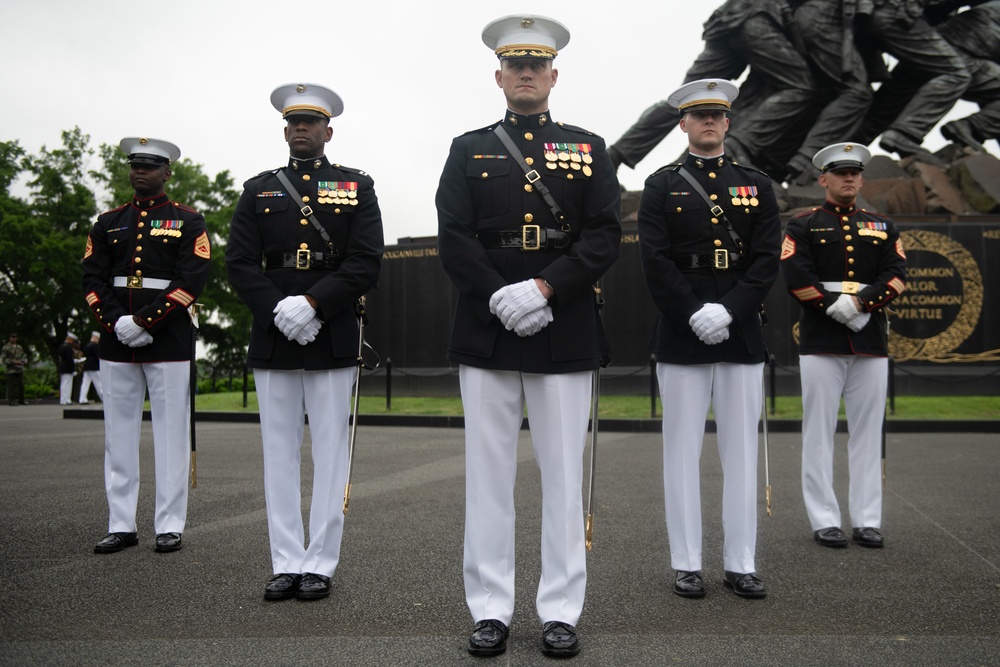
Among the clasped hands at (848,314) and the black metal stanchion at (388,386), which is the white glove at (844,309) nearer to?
the clasped hands at (848,314)

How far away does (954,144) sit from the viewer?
17734mm

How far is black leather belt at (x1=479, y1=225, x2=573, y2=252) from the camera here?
354 centimetres

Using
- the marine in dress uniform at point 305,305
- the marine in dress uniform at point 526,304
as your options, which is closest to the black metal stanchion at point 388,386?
the marine in dress uniform at point 305,305

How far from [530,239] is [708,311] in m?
1.04

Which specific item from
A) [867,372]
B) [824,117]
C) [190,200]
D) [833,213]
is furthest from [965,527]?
[190,200]

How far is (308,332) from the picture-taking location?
13.5 ft

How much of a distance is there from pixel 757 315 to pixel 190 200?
36.8 metres

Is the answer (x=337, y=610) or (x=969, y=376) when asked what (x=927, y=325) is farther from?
(x=337, y=610)

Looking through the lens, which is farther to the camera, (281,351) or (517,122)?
(281,351)

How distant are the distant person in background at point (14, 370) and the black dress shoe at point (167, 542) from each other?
19848 millimetres

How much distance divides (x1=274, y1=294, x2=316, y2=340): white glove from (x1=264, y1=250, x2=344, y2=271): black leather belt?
24 cm

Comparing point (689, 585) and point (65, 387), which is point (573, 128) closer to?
point (689, 585)

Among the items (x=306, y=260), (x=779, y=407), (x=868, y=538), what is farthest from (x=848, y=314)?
(x=779, y=407)

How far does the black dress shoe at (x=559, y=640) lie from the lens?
321 cm
